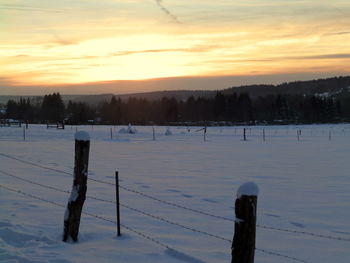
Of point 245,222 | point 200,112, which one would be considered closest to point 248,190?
point 245,222

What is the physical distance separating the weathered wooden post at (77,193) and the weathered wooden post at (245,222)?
3.35 metres

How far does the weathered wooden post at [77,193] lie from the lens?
6785mm

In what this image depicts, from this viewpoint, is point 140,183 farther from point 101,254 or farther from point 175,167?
point 101,254

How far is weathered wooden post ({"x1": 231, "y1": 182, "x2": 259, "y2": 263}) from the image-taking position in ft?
13.6

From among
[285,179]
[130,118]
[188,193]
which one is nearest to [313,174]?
[285,179]

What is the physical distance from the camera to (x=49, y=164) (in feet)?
60.2

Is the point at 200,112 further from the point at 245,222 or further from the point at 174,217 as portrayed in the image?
the point at 245,222

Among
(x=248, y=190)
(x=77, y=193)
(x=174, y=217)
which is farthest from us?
(x=174, y=217)

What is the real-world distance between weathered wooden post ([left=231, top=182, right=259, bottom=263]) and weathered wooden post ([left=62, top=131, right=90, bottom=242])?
335 cm

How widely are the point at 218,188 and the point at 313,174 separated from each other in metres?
5.09

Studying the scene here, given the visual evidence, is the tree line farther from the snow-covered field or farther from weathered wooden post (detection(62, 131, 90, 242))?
weathered wooden post (detection(62, 131, 90, 242))

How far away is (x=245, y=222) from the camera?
419cm

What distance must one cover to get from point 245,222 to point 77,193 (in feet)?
11.4

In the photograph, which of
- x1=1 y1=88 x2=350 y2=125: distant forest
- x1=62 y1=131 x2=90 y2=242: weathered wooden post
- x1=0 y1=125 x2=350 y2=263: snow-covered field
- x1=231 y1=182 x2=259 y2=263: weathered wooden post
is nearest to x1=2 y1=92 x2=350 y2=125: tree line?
x1=1 y1=88 x2=350 y2=125: distant forest
